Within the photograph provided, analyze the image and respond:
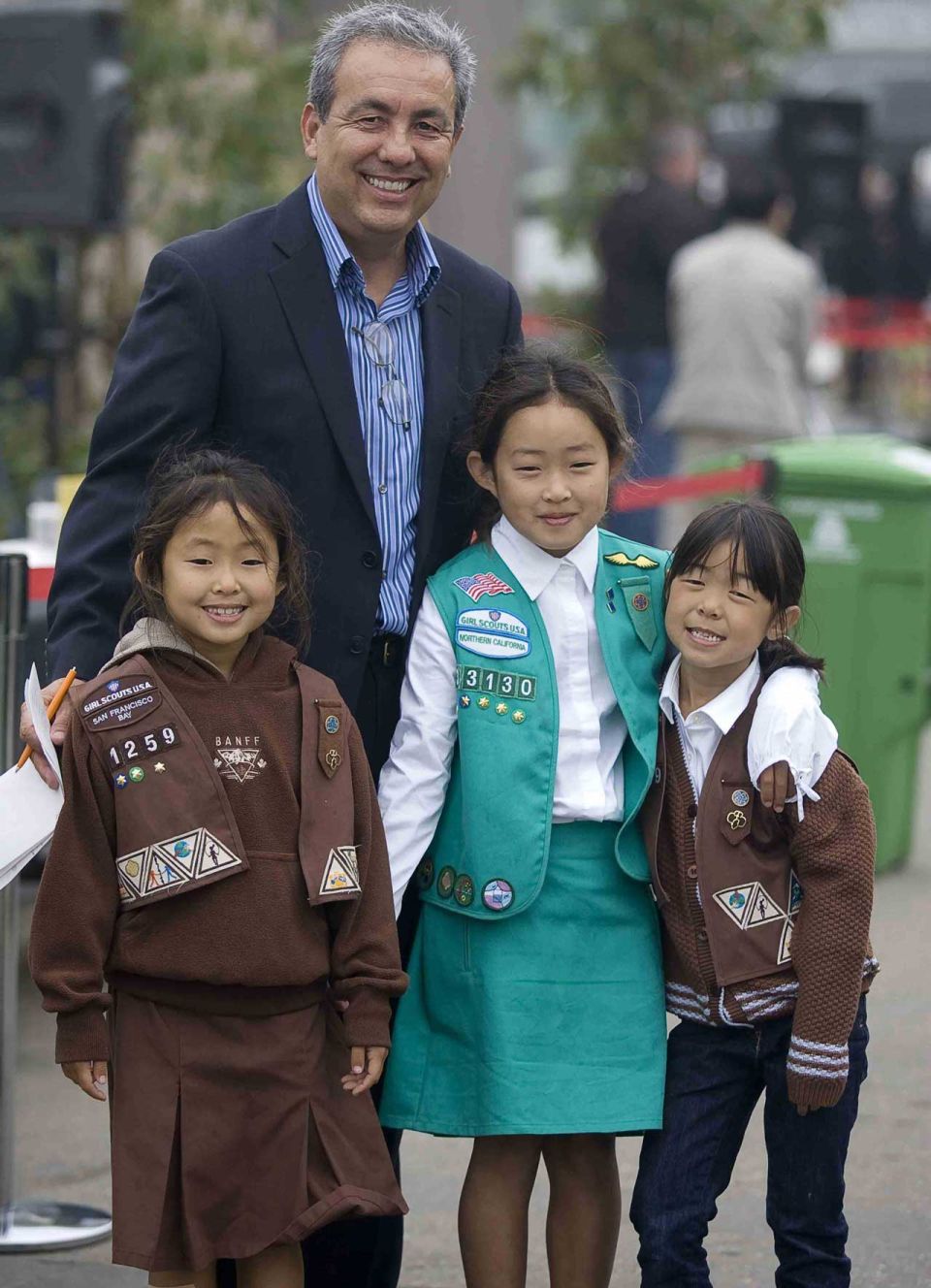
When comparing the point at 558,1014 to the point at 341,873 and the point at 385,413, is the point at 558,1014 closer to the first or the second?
the point at 341,873

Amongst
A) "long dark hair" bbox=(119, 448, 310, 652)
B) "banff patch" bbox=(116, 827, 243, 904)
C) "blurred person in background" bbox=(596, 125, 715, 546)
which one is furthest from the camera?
"blurred person in background" bbox=(596, 125, 715, 546)

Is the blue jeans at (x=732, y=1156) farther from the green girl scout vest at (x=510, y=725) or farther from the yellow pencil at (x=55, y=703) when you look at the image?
the yellow pencil at (x=55, y=703)

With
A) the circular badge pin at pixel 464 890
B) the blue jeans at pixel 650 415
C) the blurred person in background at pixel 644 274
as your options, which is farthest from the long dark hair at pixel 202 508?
the blurred person in background at pixel 644 274

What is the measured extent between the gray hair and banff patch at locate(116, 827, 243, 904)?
1088mm

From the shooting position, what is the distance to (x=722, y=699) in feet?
10.4

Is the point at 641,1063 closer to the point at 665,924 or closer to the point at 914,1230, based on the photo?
the point at 665,924

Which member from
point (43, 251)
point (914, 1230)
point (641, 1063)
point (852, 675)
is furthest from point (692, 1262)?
point (43, 251)

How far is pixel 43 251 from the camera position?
10.2 m

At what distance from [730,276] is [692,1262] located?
21.2 feet

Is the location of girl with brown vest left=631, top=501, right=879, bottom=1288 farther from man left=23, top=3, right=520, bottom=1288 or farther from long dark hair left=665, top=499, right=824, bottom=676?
man left=23, top=3, right=520, bottom=1288

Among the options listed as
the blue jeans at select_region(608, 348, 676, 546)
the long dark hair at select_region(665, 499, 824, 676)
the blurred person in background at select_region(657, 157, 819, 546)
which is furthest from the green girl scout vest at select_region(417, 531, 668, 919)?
the blue jeans at select_region(608, 348, 676, 546)

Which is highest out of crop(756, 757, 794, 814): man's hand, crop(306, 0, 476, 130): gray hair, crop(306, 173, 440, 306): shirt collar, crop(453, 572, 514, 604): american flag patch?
crop(306, 0, 476, 130): gray hair

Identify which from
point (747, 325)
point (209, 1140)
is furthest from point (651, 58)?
point (209, 1140)

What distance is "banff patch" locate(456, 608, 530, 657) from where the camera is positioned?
10.5ft
